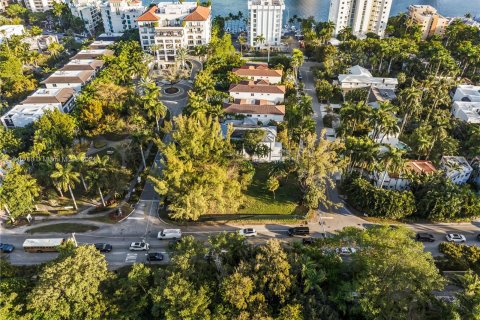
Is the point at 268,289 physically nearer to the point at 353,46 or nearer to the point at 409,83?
the point at 409,83

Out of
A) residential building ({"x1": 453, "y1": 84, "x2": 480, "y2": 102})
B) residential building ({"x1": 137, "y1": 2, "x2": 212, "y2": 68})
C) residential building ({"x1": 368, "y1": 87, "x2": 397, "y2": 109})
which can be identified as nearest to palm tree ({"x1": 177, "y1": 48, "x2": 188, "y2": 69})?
residential building ({"x1": 137, "y1": 2, "x2": 212, "y2": 68})

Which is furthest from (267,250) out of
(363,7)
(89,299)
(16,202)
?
(363,7)

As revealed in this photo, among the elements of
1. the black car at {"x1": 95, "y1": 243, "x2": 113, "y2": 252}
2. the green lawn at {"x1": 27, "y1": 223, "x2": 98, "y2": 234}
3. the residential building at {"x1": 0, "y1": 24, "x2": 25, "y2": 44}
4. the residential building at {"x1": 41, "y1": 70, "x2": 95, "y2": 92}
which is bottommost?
the green lawn at {"x1": 27, "y1": 223, "x2": 98, "y2": 234}

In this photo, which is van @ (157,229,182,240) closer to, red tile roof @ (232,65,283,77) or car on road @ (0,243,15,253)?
car on road @ (0,243,15,253)

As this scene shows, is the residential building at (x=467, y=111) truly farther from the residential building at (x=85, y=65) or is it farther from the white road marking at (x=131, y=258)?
the residential building at (x=85, y=65)

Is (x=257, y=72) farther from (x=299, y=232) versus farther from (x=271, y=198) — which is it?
(x=299, y=232)
